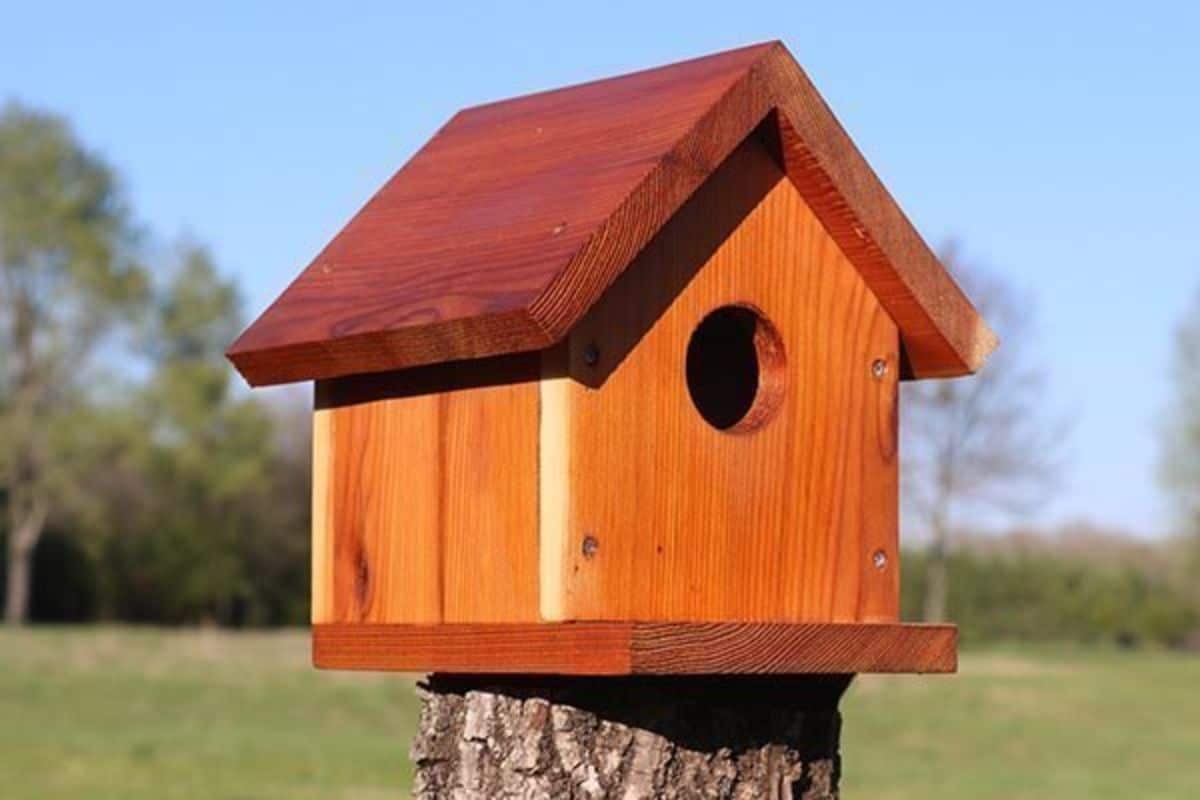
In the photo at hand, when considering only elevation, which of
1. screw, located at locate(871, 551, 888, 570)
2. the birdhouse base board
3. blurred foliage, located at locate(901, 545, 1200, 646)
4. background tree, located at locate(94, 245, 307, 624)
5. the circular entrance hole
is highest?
background tree, located at locate(94, 245, 307, 624)

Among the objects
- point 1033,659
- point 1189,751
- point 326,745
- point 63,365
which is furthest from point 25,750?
A: point 63,365

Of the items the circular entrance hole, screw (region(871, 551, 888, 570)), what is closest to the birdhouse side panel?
the circular entrance hole

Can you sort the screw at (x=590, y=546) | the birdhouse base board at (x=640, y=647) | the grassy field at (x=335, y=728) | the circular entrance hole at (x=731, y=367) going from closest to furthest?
the birdhouse base board at (x=640, y=647), the screw at (x=590, y=546), the circular entrance hole at (x=731, y=367), the grassy field at (x=335, y=728)

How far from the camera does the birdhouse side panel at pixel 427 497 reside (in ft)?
11.8

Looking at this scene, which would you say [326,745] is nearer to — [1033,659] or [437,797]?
[437,797]

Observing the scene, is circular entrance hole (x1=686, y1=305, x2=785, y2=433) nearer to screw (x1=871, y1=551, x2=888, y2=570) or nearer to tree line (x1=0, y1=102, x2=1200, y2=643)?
screw (x1=871, y1=551, x2=888, y2=570)

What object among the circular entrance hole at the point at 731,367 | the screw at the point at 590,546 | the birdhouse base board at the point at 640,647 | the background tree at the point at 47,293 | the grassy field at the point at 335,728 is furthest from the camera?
the background tree at the point at 47,293

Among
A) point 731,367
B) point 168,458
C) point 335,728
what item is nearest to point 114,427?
point 168,458

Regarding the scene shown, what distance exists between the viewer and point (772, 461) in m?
3.91

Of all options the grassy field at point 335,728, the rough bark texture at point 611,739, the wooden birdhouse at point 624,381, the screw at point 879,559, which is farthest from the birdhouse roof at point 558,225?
the grassy field at point 335,728

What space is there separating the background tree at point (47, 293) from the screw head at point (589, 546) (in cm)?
4087

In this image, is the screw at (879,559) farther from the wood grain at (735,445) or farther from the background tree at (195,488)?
the background tree at (195,488)

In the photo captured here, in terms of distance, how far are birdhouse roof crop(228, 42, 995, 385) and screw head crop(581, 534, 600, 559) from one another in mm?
339

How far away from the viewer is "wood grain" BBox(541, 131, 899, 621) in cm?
358
